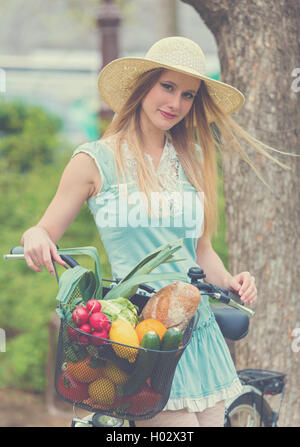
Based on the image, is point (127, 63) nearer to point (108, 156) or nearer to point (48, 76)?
point (108, 156)

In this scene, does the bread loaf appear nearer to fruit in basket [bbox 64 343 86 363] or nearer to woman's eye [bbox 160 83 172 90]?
fruit in basket [bbox 64 343 86 363]

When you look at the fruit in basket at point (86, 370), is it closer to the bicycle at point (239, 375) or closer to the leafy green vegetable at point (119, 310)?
the leafy green vegetable at point (119, 310)

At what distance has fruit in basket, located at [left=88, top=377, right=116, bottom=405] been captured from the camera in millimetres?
2018

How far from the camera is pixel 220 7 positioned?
3572 mm

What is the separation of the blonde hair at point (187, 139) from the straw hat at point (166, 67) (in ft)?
0.14

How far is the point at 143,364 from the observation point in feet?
6.52

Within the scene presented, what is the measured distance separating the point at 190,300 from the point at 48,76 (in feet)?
49.6

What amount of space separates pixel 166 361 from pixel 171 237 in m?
0.64

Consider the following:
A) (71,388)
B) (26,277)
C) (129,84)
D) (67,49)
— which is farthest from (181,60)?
(67,49)

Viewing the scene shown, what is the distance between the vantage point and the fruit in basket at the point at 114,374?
78.4 inches

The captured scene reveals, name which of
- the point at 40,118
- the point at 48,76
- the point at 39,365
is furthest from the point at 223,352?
the point at 48,76

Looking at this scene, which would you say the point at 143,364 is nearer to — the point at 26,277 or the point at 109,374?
the point at 109,374

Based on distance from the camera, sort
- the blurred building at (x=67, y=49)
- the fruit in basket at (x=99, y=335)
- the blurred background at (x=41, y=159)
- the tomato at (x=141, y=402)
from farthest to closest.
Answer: the blurred building at (x=67, y=49) → the blurred background at (x=41, y=159) → the tomato at (x=141, y=402) → the fruit in basket at (x=99, y=335)

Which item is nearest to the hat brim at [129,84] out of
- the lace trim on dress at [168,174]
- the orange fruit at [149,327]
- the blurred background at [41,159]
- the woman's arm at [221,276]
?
the lace trim on dress at [168,174]
